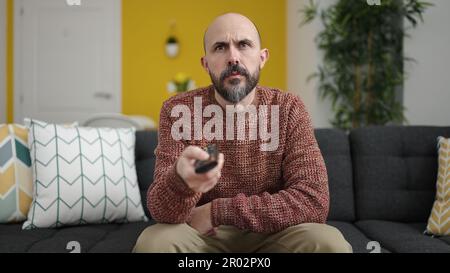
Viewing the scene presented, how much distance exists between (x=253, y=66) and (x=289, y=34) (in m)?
2.92

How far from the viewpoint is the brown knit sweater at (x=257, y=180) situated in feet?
3.38

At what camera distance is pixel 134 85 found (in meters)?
4.45

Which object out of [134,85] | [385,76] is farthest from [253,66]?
[134,85]

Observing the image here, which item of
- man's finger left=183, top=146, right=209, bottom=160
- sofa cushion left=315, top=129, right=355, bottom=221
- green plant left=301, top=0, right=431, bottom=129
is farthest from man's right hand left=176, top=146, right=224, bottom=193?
green plant left=301, top=0, right=431, bottom=129

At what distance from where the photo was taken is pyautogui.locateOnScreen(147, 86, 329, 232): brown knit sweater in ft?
3.38

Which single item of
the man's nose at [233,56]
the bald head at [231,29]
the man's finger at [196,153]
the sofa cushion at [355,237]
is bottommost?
the sofa cushion at [355,237]

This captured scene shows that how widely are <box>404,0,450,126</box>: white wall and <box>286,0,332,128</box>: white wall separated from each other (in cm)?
70

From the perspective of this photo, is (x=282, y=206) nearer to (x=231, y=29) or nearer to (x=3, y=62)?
(x=231, y=29)

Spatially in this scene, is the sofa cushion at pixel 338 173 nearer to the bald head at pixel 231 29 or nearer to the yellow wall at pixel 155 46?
the bald head at pixel 231 29

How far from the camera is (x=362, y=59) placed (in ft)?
10.2

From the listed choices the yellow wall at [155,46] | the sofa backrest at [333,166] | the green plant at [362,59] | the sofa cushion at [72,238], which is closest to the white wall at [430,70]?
the green plant at [362,59]

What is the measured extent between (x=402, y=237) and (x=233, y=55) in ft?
2.73

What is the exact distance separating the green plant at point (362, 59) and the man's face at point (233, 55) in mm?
1979
